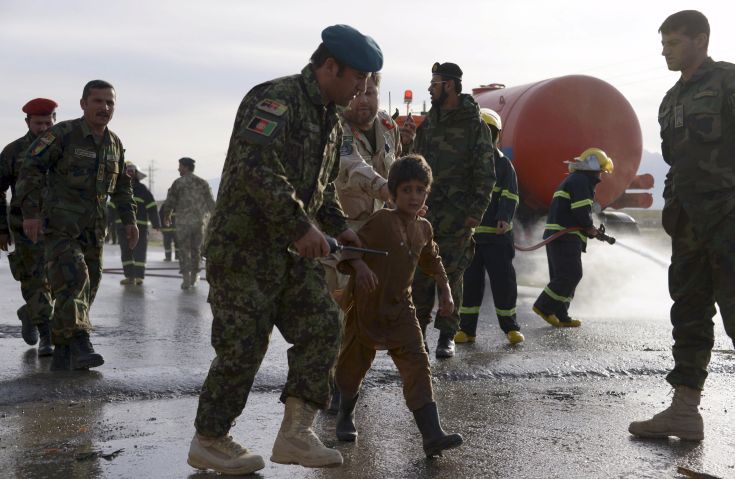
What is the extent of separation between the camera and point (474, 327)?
26.3 feet

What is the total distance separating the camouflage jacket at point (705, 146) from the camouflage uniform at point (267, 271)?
1.84m

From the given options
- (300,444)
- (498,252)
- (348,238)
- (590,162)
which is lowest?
(300,444)

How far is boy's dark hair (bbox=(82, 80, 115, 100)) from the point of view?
6.45 m

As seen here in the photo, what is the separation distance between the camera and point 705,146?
4582mm

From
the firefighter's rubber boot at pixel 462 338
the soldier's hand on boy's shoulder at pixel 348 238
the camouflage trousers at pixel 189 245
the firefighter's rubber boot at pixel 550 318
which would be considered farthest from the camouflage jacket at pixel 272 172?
the camouflage trousers at pixel 189 245

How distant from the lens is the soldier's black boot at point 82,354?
20.1 feet

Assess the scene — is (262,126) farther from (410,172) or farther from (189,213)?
(189,213)

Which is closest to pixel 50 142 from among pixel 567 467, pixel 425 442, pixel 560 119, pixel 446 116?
pixel 446 116

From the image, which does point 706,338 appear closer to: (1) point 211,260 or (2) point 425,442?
(2) point 425,442

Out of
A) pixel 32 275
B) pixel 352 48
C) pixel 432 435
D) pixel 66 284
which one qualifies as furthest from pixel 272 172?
pixel 32 275

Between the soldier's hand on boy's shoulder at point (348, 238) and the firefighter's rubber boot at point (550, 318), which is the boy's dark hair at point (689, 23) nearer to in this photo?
the soldier's hand on boy's shoulder at point (348, 238)

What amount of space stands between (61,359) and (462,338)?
10.6 ft

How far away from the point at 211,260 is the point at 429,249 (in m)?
1.19

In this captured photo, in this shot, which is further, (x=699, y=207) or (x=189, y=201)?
(x=189, y=201)
